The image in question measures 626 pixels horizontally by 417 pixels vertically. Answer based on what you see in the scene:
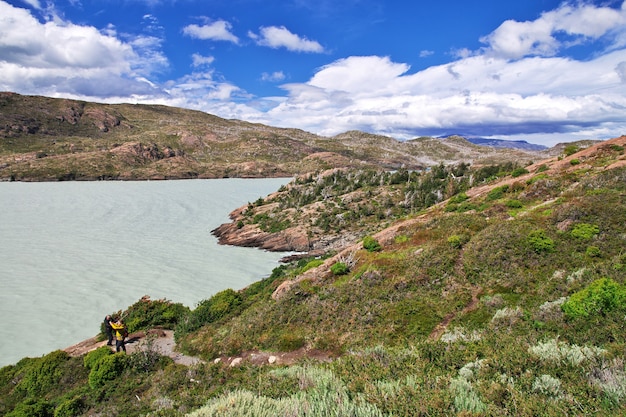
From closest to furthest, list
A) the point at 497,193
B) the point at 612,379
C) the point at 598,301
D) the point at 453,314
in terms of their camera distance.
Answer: the point at 612,379 < the point at 598,301 < the point at 453,314 < the point at 497,193

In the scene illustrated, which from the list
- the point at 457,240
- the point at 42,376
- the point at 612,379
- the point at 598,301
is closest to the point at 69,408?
the point at 42,376

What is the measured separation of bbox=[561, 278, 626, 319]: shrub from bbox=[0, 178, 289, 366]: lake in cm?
2188

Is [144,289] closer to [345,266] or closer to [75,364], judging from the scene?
[75,364]

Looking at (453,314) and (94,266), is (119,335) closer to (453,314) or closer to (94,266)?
(453,314)

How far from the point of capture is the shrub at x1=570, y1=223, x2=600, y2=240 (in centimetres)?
1500

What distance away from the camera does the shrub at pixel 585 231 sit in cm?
1500

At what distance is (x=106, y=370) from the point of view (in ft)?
41.0

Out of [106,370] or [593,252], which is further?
[593,252]

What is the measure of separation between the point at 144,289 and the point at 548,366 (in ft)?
88.5

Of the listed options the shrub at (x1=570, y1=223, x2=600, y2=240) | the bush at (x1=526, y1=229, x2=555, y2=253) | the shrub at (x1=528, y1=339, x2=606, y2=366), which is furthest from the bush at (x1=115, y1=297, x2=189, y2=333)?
the shrub at (x1=570, y1=223, x2=600, y2=240)

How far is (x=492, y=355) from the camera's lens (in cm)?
744

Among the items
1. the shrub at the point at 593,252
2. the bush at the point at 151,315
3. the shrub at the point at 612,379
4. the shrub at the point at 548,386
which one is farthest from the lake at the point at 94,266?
the shrub at the point at 612,379

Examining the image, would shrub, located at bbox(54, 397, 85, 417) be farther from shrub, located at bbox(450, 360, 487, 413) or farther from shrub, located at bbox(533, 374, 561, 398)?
shrub, located at bbox(533, 374, 561, 398)

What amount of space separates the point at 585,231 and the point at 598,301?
23.9 ft
